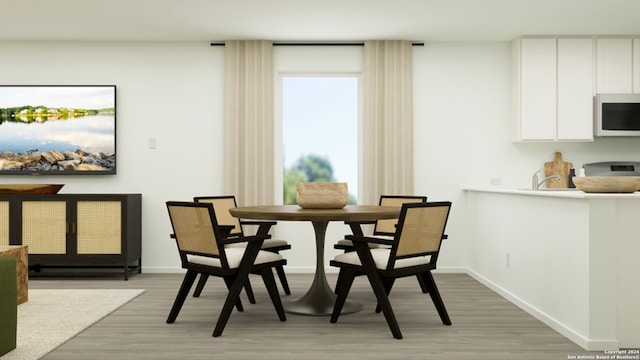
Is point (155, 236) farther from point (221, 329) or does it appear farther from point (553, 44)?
point (553, 44)

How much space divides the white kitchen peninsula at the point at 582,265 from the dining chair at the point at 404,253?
72 centimetres

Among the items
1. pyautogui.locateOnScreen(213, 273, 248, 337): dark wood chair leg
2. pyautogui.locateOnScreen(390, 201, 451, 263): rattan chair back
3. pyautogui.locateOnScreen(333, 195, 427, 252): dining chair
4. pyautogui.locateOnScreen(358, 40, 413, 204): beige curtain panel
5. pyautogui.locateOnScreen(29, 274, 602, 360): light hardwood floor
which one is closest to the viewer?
pyautogui.locateOnScreen(29, 274, 602, 360): light hardwood floor

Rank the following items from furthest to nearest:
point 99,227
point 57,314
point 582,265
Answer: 1. point 99,227
2. point 57,314
3. point 582,265

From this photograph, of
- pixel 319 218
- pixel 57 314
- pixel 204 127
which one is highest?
pixel 204 127

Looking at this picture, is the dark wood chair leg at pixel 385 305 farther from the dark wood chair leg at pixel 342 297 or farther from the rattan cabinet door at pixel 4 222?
the rattan cabinet door at pixel 4 222

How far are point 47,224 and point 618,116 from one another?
231 inches

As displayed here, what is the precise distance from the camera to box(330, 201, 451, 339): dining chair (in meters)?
3.44

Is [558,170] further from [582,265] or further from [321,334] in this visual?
[321,334]

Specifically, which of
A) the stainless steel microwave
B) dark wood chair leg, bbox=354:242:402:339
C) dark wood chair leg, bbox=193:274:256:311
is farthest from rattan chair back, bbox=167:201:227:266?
the stainless steel microwave

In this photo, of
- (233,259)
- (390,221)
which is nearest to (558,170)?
(390,221)

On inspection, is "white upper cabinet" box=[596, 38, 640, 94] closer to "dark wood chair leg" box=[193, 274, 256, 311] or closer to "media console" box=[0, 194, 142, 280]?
"dark wood chair leg" box=[193, 274, 256, 311]

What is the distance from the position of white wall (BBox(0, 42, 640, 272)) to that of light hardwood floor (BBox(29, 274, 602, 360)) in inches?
65.7

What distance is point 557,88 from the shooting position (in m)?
5.98

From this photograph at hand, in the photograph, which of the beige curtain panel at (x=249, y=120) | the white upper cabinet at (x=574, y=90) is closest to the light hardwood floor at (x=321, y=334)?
the beige curtain panel at (x=249, y=120)
